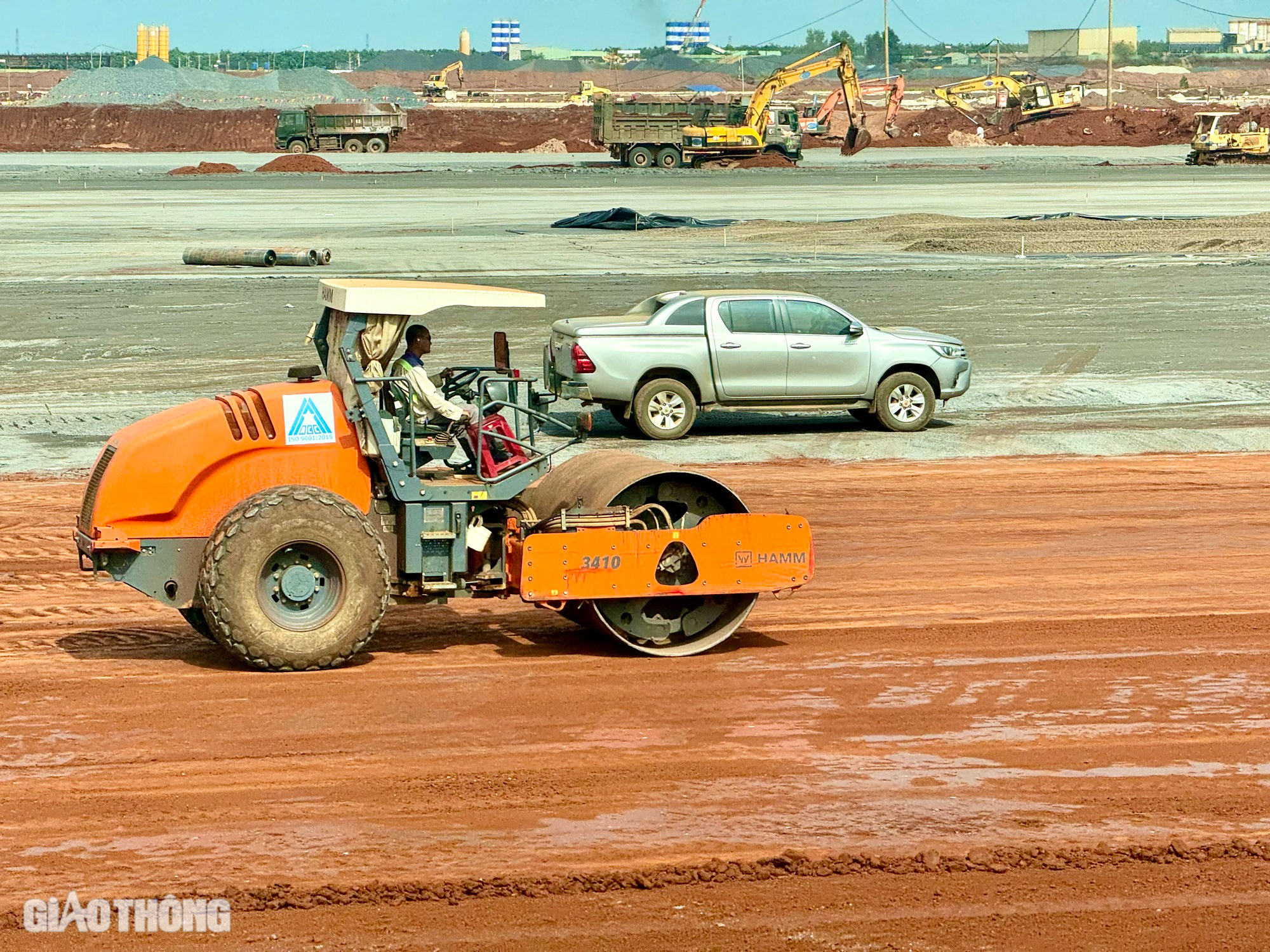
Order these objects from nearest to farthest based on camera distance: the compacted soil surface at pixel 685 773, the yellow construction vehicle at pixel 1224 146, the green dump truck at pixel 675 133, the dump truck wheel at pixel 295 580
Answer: the compacted soil surface at pixel 685 773 → the dump truck wheel at pixel 295 580 → the yellow construction vehicle at pixel 1224 146 → the green dump truck at pixel 675 133

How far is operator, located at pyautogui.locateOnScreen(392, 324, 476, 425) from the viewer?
8.94 m

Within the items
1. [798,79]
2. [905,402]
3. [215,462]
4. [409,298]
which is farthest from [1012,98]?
[215,462]

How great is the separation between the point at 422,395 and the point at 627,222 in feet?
120

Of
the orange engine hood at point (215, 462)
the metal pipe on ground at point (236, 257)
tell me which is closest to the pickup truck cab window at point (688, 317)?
the orange engine hood at point (215, 462)

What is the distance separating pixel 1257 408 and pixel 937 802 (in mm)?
14360

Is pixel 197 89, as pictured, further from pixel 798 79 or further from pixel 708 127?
pixel 798 79

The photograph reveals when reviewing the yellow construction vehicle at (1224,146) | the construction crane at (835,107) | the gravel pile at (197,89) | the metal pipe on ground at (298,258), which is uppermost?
the gravel pile at (197,89)

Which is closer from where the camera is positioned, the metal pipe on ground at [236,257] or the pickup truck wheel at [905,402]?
the pickup truck wheel at [905,402]

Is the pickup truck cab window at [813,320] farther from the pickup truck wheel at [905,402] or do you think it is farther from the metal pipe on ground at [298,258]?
the metal pipe on ground at [298,258]

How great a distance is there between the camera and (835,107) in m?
96.6

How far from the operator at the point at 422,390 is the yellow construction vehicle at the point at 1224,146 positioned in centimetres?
7107

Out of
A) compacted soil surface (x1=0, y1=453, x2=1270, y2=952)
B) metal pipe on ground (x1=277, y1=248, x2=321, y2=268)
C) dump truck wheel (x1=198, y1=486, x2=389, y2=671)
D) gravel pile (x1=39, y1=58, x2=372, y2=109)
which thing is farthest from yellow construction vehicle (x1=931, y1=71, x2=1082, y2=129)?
dump truck wheel (x1=198, y1=486, x2=389, y2=671)

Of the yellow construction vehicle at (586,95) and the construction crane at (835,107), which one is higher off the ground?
the yellow construction vehicle at (586,95)

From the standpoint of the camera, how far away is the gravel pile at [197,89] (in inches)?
5221
